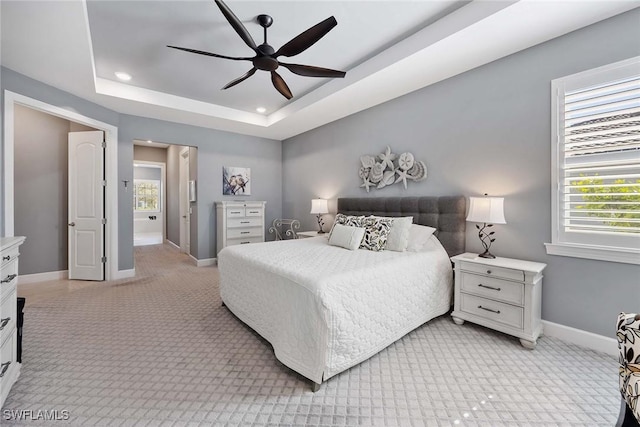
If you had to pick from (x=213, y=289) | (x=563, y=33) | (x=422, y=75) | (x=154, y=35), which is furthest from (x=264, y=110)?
(x=563, y=33)

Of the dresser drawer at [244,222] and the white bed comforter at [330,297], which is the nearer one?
the white bed comforter at [330,297]

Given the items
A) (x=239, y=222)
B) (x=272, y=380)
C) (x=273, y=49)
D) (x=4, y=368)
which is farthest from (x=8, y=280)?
(x=239, y=222)

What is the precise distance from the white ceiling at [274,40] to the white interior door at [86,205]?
0.81 metres

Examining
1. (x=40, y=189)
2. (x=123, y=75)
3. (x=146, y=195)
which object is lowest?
(x=40, y=189)

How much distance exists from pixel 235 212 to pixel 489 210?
4.09 meters

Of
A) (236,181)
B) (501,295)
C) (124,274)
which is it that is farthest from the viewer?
(236,181)

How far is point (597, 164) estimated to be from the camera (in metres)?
2.16

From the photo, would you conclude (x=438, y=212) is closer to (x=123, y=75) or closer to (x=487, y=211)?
(x=487, y=211)

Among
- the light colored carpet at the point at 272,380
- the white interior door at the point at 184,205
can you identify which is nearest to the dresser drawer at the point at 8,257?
the light colored carpet at the point at 272,380

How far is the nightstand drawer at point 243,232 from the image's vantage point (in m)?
5.00

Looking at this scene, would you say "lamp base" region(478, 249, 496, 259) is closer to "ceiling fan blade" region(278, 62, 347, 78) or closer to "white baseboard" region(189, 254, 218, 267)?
"ceiling fan blade" region(278, 62, 347, 78)

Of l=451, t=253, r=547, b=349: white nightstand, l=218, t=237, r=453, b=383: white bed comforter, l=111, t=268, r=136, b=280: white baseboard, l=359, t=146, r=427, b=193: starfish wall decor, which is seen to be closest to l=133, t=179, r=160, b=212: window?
l=111, t=268, r=136, b=280: white baseboard

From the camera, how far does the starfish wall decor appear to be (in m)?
3.43

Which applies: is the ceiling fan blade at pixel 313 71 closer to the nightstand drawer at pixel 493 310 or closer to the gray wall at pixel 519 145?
the gray wall at pixel 519 145
